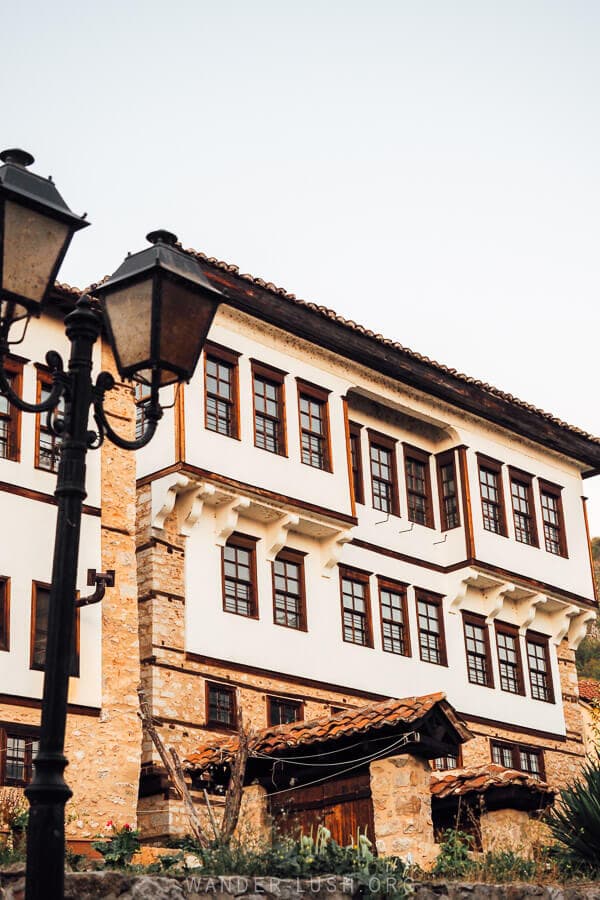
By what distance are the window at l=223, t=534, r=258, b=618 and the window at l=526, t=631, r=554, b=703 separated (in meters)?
7.49

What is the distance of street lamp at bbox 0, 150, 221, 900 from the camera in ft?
17.3

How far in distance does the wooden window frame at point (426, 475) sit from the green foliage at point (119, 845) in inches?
359

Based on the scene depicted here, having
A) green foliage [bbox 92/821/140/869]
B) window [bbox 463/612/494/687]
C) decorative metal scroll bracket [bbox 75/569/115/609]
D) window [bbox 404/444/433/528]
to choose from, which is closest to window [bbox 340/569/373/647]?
window [bbox 404/444/433/528]

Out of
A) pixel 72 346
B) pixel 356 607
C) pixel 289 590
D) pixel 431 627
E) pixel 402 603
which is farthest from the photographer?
pixel 431 627

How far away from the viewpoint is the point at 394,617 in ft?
76.1

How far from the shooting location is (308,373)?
22.3m

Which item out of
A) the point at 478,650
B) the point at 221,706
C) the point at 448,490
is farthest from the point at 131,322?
the point at 478,650

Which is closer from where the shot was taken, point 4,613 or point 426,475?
point 4,613

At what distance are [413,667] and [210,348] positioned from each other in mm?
6781

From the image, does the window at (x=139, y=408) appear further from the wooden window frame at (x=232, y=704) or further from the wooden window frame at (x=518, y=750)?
the wooden window frame at (x=518, y=750)

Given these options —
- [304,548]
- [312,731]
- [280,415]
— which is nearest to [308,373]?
[280,415]

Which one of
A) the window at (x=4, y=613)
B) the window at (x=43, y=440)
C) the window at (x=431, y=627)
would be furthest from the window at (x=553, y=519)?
the window at (x=4, y=613)

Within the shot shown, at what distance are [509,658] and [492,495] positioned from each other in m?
3.17

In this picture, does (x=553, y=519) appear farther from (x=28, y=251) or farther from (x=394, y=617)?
(x=28, y=251)
